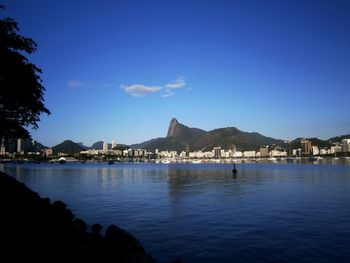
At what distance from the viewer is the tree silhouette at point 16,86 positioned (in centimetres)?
2536

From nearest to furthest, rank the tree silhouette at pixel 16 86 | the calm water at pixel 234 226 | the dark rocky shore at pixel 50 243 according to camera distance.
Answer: the dark rocky shore at pixel 50 243 < the calm water at pixel 234 226 < the tree silhouette at pixel 16 86

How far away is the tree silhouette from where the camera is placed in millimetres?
25359

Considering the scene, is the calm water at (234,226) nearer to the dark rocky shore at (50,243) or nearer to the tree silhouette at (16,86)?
the dark rocky shore at (50,243)

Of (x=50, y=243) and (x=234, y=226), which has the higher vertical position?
(x=50, y=243)

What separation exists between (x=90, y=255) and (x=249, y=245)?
1052 cm

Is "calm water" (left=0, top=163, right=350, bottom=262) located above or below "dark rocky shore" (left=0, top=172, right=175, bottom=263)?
below

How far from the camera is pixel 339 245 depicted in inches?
744

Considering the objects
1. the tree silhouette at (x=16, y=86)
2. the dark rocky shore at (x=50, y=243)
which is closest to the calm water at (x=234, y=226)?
the dark rocky shore at (x=50, y=243)

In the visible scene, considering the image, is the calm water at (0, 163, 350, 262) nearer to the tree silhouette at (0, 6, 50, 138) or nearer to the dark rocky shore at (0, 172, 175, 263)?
the dark rocky shore at (0, 172, 175, 263)

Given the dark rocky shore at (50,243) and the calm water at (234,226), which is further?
the calm water at (234,226)

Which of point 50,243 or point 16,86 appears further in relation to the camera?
point 16,86

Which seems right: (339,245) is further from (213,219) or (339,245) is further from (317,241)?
(213,219)

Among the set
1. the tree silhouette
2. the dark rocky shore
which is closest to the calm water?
the dark rocky shore

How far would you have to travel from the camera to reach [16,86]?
2589 centimetres
